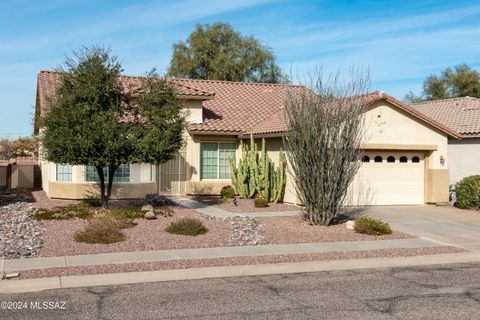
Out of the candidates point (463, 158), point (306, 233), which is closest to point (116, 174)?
point (306, 233)

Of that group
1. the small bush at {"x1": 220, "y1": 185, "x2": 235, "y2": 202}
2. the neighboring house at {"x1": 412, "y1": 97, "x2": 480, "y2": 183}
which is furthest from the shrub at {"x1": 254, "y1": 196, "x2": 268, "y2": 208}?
the neighboring house at {"x1": 412, "y1": 97, "x2": 480, "y2": 183}

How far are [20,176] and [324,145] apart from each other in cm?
1923

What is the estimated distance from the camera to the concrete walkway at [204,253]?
1080cm

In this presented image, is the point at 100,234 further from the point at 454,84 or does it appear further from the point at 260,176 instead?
the point at 454,84

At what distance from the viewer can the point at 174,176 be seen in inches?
969

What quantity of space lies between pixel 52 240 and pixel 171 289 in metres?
5.09

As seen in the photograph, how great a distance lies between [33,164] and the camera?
98.1ft

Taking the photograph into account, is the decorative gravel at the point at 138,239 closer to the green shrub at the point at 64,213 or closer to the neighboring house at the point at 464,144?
the green shrub at the point at 64,213

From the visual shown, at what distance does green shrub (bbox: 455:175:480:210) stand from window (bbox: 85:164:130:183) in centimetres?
1314

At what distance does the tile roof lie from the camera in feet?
80.7

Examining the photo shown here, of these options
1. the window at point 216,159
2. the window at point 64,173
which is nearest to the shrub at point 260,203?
the window at point 216,159

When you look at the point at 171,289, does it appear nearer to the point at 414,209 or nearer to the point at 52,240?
the point at 52,240

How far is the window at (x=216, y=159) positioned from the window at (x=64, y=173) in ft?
18.8

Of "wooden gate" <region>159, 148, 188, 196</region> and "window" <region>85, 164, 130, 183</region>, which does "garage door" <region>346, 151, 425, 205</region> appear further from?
"window" <region>85, 164, 130, 183</region>
